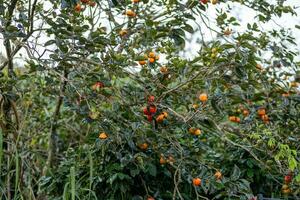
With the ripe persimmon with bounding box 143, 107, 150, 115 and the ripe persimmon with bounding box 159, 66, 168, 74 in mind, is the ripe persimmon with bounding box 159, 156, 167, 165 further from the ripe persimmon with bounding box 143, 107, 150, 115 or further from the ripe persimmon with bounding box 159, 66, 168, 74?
the ripe persimmon with bounding box 159, 66, 168, 74

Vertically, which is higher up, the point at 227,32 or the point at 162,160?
the point at 227,32

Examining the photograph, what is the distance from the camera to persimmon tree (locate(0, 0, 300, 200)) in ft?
7.44

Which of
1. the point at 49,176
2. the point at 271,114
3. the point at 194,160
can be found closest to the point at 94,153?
the point at 49,176

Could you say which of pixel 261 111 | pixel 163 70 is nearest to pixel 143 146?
pixel 163 70

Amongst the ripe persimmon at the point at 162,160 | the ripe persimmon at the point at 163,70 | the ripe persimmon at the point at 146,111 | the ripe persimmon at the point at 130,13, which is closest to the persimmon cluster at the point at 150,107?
the ripe persimmon at the point at 146,111

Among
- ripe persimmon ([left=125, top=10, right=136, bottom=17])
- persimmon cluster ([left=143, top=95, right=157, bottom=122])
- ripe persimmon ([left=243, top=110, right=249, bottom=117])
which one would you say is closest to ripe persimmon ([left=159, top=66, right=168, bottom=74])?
Result: persimmon cluster ([left=143, top=95, right=157, bottom=122])

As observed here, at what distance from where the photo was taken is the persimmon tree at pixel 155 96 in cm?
227

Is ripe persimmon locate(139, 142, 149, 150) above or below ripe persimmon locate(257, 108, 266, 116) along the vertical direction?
above

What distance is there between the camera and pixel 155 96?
239cm

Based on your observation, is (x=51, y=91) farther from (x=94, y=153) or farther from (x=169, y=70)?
(x=169, y=70)

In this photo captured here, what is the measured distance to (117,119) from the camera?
2.33 metres

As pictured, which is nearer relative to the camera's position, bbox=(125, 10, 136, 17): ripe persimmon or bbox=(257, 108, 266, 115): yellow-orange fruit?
bbox=(125, 10, 136, 17): ripe persimmon

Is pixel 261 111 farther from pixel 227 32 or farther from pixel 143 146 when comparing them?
pixel 143 146

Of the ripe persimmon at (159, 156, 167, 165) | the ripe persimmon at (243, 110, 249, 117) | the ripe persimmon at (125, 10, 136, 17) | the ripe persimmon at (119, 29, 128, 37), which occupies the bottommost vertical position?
the ripe persimmon at (159, 156, 167, 165)
